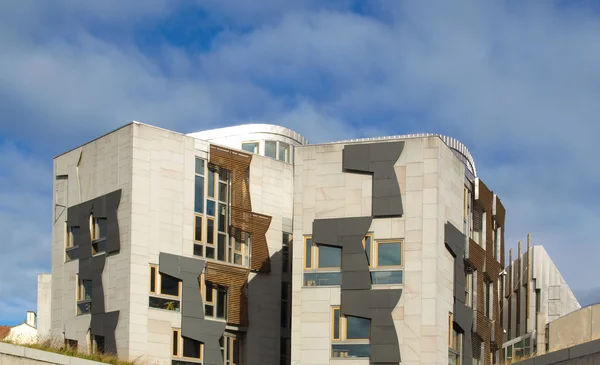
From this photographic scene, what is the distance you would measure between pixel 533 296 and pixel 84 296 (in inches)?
1353

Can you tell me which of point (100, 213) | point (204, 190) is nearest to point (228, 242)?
point (204, 190)

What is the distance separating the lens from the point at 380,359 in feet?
157

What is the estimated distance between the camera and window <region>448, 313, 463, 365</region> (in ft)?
164

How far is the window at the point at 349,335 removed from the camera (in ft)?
158

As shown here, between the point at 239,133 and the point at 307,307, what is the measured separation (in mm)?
19505

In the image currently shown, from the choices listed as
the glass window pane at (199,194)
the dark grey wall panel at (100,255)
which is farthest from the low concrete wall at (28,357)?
the glass window pane at (199,194)

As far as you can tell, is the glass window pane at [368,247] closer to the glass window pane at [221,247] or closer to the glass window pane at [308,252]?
the glass window pane at [308,252]

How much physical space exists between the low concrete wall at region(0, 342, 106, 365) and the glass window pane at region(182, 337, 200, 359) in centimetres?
1353

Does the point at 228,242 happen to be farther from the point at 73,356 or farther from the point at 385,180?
the point at 73,356

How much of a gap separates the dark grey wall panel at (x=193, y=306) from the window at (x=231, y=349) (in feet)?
3.44

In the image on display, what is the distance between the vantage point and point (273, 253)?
192ft

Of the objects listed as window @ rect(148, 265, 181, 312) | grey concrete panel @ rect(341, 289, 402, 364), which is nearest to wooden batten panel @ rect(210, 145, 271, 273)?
window @ rect(148, 265, 181, 312)

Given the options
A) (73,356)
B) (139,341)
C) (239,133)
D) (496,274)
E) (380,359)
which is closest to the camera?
(73,356)

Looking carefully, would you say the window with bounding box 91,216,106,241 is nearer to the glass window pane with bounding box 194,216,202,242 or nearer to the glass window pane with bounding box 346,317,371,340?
Answer: the glass window pane with bounding box 194,216,202,242
